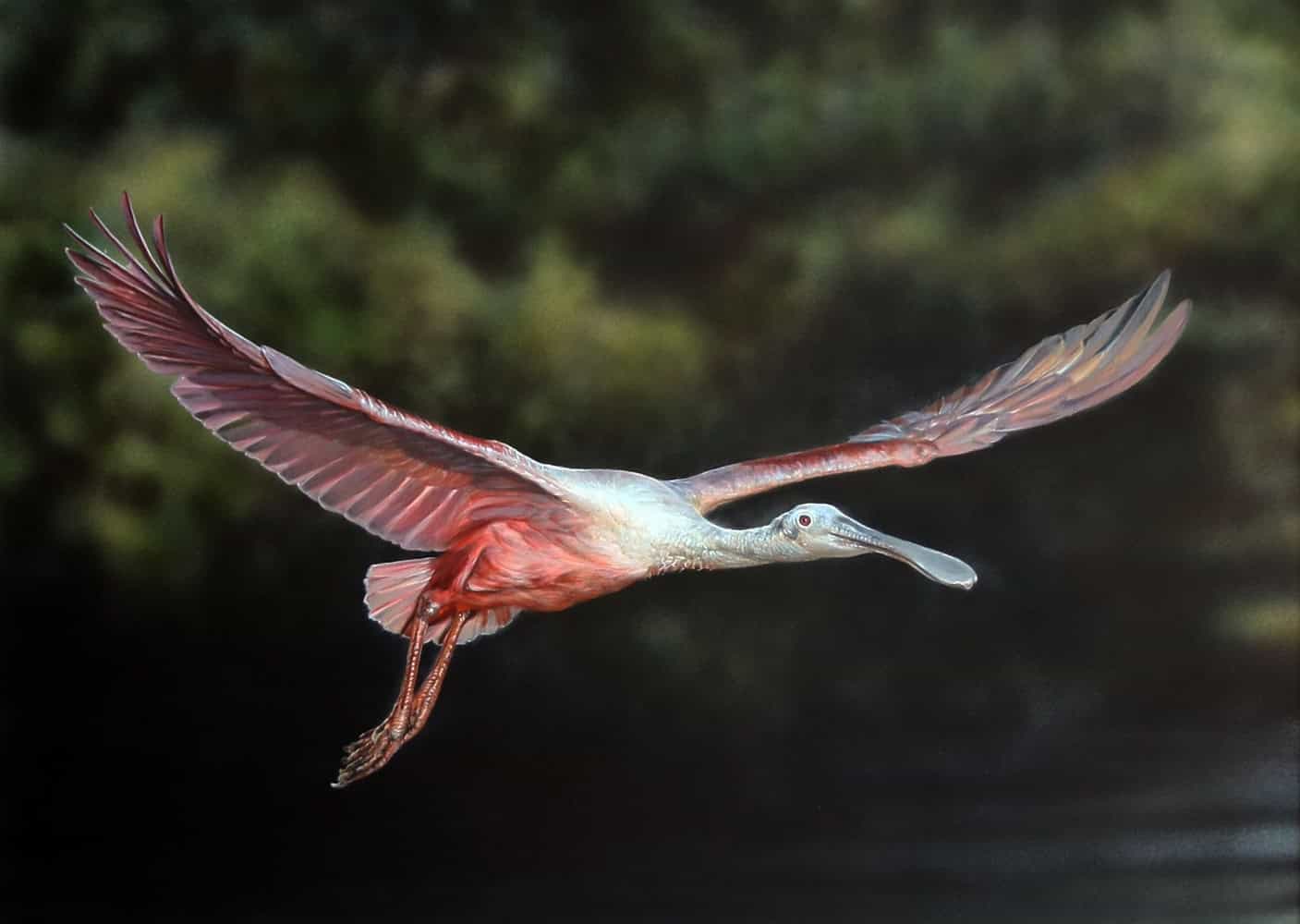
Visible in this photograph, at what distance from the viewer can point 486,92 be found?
11.6 ft

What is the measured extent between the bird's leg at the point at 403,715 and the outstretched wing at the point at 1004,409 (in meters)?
0.50

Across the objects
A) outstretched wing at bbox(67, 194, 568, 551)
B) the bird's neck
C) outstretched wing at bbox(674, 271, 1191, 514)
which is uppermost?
outstretched wing at bbox(674, 271, 1191, 514)

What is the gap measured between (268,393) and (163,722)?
4.10ft

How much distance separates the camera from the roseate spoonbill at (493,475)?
2508 mm

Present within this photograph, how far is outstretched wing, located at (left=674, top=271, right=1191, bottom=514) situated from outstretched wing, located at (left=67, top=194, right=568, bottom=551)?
359 millimetres

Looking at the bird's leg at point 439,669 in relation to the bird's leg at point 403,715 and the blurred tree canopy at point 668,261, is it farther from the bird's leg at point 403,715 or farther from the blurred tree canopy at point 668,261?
the blurred tree canopy at point 668,261

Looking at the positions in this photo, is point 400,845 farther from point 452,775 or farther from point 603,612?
point 603,612

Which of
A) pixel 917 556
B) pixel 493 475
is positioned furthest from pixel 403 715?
pixel 917 556

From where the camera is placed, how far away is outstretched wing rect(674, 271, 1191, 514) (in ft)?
9.15

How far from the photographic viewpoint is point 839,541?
8.68ft

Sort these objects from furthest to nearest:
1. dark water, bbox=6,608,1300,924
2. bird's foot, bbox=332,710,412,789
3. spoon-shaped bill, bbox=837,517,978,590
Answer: dark water, bbox=6,608,1300,924 → bird's foot, bbox=332,710,412,789 → spoon-shaped bill, bbox=837,517,978,590

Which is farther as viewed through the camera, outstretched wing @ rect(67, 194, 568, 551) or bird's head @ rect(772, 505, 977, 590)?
bird's head @ rect(772, 505, 977, 590)

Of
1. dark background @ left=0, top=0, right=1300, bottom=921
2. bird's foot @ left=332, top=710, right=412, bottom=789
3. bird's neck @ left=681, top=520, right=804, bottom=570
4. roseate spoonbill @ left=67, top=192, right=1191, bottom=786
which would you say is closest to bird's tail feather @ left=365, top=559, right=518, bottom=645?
roseate spoonbill @ left=67, top=192, right=1191, bottom=786

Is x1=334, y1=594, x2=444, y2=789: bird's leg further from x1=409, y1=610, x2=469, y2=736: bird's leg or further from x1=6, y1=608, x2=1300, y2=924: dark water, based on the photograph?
x1=6, y1=608, x2=1300, y2=924: dark water
